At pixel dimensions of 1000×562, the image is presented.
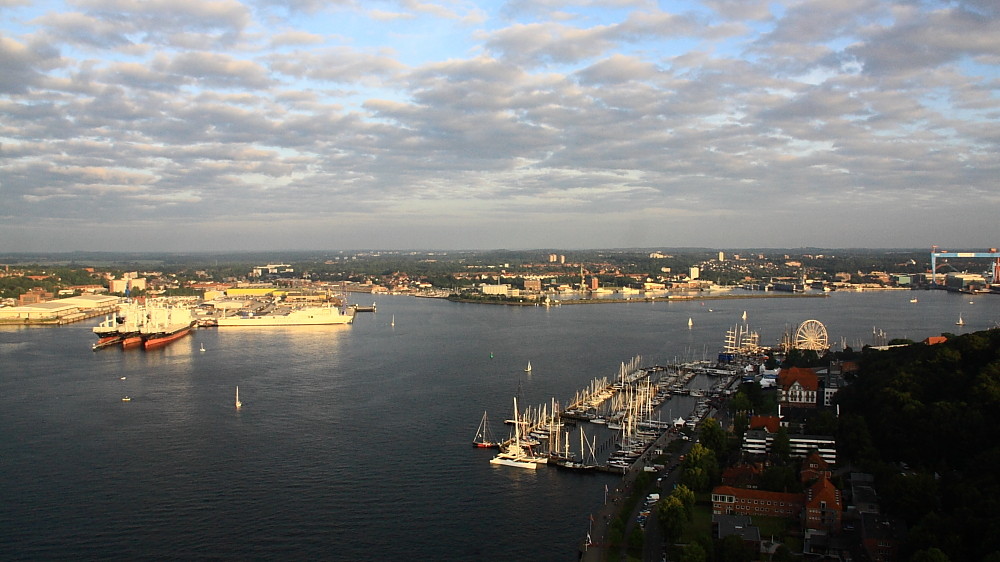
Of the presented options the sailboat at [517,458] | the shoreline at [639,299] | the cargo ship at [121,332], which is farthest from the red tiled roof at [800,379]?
the shoreline at [639,299]

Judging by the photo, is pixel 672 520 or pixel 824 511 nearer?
pixel 672 520

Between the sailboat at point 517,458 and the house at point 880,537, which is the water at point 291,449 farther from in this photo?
the house at point 880,537

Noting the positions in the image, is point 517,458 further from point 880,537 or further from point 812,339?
point 812,339

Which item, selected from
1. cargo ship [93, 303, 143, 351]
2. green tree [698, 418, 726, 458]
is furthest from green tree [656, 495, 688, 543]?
cargo ship [93, 303, 143, 351]

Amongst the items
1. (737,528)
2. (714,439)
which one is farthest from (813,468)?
(737,528)

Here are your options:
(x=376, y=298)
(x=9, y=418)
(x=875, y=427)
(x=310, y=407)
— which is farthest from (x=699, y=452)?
(x=376, y=298)

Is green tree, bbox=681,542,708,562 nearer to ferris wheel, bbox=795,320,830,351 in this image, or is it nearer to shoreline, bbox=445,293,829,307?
ferris wheel, bbox=795,320,830,351

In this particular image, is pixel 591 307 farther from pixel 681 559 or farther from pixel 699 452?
pixel 681 559

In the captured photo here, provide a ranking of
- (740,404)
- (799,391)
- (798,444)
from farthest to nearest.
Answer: (799,391) < (740,404) < (798,444)
